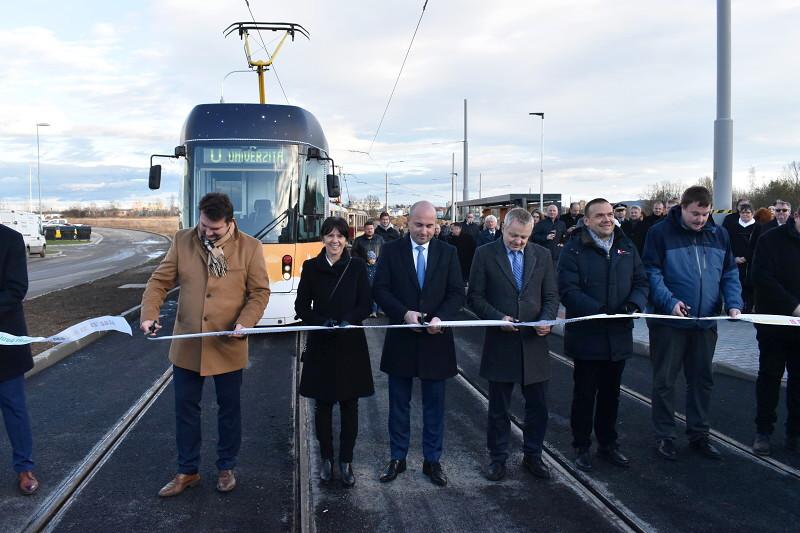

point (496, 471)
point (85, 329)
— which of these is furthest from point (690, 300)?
point (85, 329)

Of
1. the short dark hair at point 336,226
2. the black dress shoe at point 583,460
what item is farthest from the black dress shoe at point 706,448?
the short dark hair at point 336,226

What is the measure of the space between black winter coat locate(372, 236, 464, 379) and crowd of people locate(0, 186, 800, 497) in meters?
0.01

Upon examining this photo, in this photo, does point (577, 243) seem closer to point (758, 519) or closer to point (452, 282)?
point (452, 282)

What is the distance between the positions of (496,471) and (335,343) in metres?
1.51

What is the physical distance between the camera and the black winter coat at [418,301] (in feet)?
15.6

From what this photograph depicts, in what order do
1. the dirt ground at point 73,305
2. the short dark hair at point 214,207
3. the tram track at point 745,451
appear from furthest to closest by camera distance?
the dirt ground at point 73,305
the tram track at point 745,451
the short dark hair at point 214,207

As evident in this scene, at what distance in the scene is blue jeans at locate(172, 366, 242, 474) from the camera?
4.54 meters

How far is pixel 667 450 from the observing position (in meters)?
5.15

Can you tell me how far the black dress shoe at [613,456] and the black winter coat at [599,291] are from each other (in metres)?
0.75

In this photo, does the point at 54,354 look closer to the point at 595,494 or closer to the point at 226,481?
the point at 226,481

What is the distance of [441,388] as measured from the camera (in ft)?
15.8

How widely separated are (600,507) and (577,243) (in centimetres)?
202

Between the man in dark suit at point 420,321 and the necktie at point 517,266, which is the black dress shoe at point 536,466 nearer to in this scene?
the man in dark suit at point 420,321

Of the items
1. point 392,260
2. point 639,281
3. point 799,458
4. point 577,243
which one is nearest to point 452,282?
point 392,260
